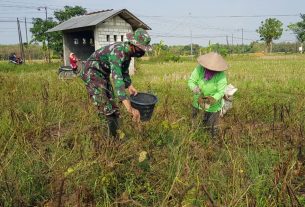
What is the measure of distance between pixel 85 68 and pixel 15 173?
1.52 meters

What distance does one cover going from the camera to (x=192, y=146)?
10.6ft

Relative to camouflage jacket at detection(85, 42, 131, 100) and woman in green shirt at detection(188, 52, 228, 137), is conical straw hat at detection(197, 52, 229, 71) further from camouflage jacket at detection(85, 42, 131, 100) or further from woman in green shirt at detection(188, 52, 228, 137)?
camouflage jacket at detection(85, 42, 131, 100)

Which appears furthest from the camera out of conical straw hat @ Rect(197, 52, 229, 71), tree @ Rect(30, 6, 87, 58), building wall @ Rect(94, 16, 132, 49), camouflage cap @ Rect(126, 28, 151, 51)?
tree @ Rect(30, 6, 87, 58)

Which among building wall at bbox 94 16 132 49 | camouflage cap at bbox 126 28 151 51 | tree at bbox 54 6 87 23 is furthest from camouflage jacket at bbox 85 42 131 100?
tree at bbox 54 6 87 23

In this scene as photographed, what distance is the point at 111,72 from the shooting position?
3.38 m

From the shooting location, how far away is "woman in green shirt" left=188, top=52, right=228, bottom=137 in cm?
416

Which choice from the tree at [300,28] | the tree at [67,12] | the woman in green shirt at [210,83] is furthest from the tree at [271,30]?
the woman in green shirt at [210,83]

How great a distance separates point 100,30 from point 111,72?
A: 11697mm

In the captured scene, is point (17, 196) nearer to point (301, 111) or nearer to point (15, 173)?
point (15, 173)

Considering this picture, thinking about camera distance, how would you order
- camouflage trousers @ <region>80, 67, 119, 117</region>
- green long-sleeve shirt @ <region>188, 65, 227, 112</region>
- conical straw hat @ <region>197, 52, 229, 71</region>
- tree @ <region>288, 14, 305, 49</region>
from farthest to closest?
tree @ <region>288, 14, 305, 49</region>, green long-sleeve shirt @ <region>188, 65, 227, 112</region>, conical straw hat @ <region>197, 52, 229, 71</region>, camouflage trousers @ <region>80, 67, 119, 117</region>

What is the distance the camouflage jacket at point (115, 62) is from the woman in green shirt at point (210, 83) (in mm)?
1028

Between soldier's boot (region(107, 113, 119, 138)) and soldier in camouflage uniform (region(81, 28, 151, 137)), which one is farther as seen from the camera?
soldier's boot (region(107, 113, 119, 138))

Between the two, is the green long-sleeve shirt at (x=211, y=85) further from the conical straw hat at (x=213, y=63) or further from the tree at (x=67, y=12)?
the tree at (x=67, y=12)

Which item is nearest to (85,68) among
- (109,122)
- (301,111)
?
(109,122)
